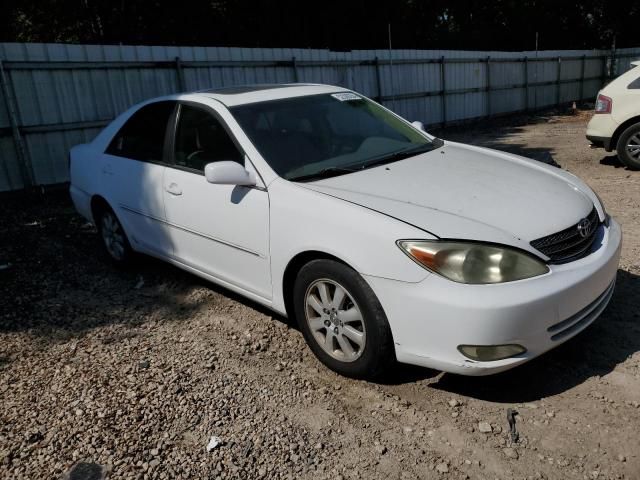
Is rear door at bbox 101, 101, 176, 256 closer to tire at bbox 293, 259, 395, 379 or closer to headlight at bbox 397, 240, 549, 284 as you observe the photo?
tire at bbox 293, 259, 395, 379

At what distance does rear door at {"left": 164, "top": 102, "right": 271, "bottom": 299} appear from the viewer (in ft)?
10.9

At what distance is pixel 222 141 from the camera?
3674mm

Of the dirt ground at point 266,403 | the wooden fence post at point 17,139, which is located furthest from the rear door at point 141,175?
the wooden fence post at point 17,139

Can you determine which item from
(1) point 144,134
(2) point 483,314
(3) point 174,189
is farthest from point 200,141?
(2) point 483,314

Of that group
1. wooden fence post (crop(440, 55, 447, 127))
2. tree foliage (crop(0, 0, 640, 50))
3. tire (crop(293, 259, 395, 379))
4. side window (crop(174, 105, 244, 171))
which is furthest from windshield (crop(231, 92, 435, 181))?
tree foliage (crop(0, 0, 640, 50))

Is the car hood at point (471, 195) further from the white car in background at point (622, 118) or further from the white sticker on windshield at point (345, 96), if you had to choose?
the white car in background at point (622, 118)

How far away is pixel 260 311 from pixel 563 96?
19.9 metres

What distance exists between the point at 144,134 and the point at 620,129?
6876 mm

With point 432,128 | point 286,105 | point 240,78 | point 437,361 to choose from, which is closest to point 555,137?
point 432,128

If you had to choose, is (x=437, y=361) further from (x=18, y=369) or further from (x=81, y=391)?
(x=18, y=369)

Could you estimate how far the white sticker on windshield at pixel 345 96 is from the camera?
13.7 feet

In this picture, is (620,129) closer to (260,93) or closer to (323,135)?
(323,135)

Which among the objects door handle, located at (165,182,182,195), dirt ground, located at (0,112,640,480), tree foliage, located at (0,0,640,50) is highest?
tree foliage, located at (0,0,640,50)

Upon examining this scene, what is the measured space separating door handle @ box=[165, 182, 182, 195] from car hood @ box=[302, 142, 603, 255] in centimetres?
118
